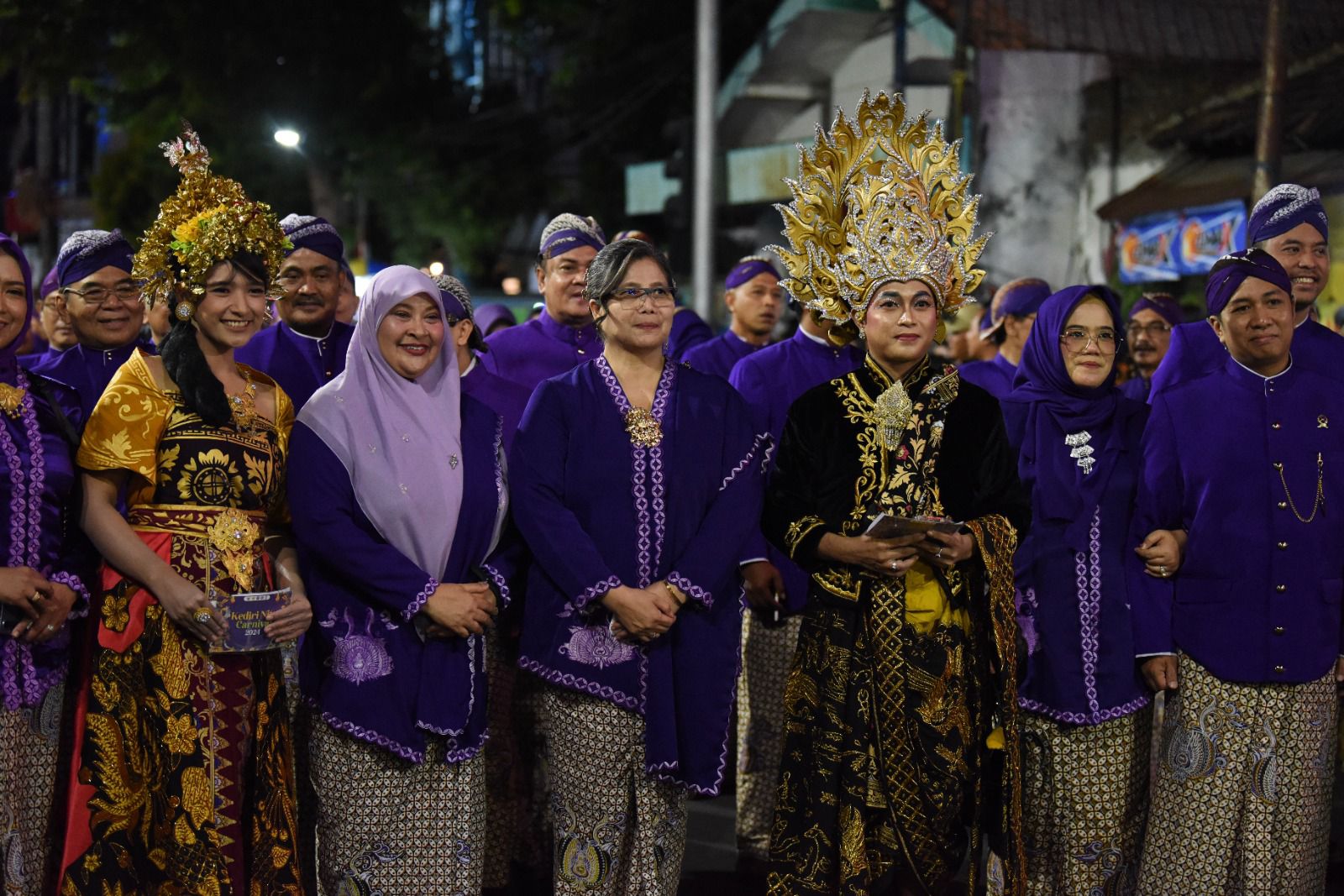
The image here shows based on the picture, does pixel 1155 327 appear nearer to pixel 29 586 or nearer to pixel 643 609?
pixel 643 609

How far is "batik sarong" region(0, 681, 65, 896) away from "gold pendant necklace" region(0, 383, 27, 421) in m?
0.78

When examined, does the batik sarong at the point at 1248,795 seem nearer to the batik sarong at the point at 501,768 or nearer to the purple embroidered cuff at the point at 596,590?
the purple embroidered cuff at the point at 596,590

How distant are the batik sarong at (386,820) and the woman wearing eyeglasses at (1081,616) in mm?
1794

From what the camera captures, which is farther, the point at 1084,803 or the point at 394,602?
the point at 1084,803

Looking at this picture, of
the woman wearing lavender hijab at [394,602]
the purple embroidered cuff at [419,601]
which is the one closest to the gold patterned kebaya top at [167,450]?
the woman wearing lavender hijab at [394,602]

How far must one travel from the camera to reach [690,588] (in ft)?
14.0

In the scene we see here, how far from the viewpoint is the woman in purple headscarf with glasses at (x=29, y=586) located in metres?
4.00

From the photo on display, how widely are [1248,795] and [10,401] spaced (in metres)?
3.77

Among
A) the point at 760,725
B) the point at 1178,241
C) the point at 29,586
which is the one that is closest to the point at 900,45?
the point at 1178,241

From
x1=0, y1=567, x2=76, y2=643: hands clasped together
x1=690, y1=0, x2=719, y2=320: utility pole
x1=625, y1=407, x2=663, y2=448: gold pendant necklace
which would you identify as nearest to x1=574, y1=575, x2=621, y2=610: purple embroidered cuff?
x1=625, y1=407, x2=663, y2=448: gold pendant necklace

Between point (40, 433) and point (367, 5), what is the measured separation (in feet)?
57.6

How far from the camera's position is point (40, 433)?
161 inches

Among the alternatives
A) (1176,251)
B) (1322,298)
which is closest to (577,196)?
(1176,251)

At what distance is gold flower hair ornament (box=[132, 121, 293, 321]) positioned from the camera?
4145mm
